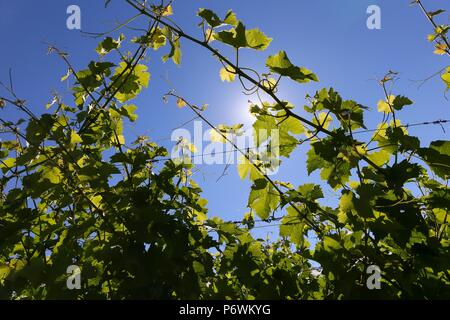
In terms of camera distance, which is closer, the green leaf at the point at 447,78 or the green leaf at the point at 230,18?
the green leaf at the point at 230,18

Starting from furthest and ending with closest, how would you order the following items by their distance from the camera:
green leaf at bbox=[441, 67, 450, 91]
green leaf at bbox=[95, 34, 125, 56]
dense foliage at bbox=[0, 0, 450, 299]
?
green leaf at bbox=[95, 34, 125, 56]
green leaf at bbox=[441, 67, 450, 91]
dense foliage at bbox=[0, 0, 450, 299]

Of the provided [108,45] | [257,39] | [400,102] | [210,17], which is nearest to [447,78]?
[400,102]

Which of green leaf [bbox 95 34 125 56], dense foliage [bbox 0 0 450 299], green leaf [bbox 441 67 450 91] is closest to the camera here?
dense foliage [bbox 0 0 450 299]

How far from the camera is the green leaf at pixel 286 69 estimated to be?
7.11 feet

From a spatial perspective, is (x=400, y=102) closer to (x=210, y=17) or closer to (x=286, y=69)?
(x=286, y=69)

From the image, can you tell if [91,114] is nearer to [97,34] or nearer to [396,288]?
[97,34]

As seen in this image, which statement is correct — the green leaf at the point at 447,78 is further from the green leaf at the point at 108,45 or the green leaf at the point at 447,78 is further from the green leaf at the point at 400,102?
the green leaf at the point at 108,45

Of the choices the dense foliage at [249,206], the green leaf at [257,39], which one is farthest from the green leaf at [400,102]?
the green leaf at [257,39]

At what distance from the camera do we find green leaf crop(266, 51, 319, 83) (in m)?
2.17

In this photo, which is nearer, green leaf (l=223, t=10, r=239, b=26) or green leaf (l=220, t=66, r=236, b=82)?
green leaf (l=223, t=10, r=239, b=26)

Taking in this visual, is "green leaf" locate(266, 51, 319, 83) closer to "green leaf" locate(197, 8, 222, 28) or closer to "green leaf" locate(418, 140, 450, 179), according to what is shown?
"green leaf" locate(197, 8, 222, 28)

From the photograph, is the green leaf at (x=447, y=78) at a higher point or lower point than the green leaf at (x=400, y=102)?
higher

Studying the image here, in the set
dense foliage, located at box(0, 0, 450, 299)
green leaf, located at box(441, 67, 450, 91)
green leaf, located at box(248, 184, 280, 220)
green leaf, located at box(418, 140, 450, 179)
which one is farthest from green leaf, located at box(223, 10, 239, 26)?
green leaf, located at box(441, 67, 450, 91)

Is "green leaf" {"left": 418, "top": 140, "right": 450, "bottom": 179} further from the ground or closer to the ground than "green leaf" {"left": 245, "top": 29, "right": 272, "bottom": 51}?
closer to the ground
